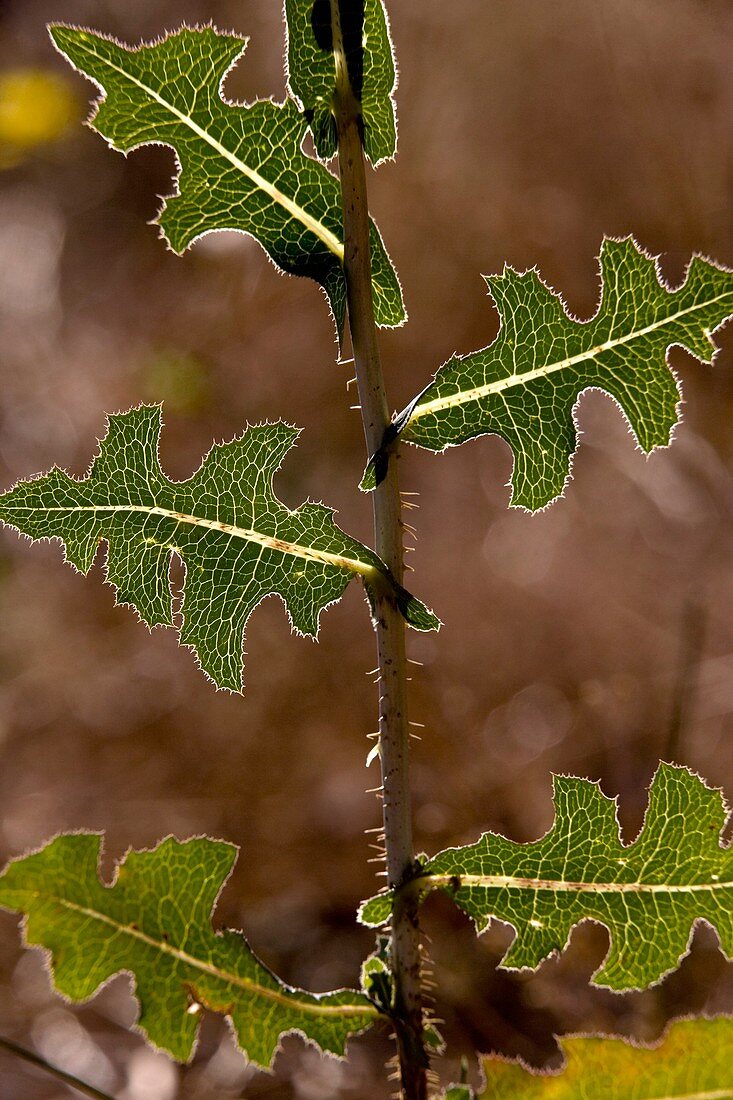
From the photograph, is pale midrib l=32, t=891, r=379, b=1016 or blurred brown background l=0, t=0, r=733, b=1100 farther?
blurred brown background l=0, t=0, r=733, b=1100

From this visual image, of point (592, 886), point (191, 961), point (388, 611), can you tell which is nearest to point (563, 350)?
point (388, 611)

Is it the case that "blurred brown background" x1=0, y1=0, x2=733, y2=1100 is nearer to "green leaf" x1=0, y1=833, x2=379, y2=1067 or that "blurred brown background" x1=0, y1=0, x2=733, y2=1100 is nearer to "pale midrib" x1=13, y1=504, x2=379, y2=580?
"green leaf" x1=0, y1=833, x2=379, y2=1067

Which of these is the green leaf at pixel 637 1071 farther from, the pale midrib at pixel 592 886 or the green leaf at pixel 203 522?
the green leaf at pixel 203 522

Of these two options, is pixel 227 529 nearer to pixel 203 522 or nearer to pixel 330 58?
pixel 203 522

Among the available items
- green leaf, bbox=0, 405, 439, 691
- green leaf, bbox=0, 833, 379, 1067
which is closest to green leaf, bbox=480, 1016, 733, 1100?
green leaf, bbox=0, 833, 379, 1067

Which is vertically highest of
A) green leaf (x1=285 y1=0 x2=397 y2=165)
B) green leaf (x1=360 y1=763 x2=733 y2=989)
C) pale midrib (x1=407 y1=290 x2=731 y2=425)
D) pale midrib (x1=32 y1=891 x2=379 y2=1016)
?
green leaf (x1=285 y1=0 x2=397 y2=165)

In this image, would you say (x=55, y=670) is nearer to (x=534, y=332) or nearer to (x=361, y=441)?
(x=361, y=441)

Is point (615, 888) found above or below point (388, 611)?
below
